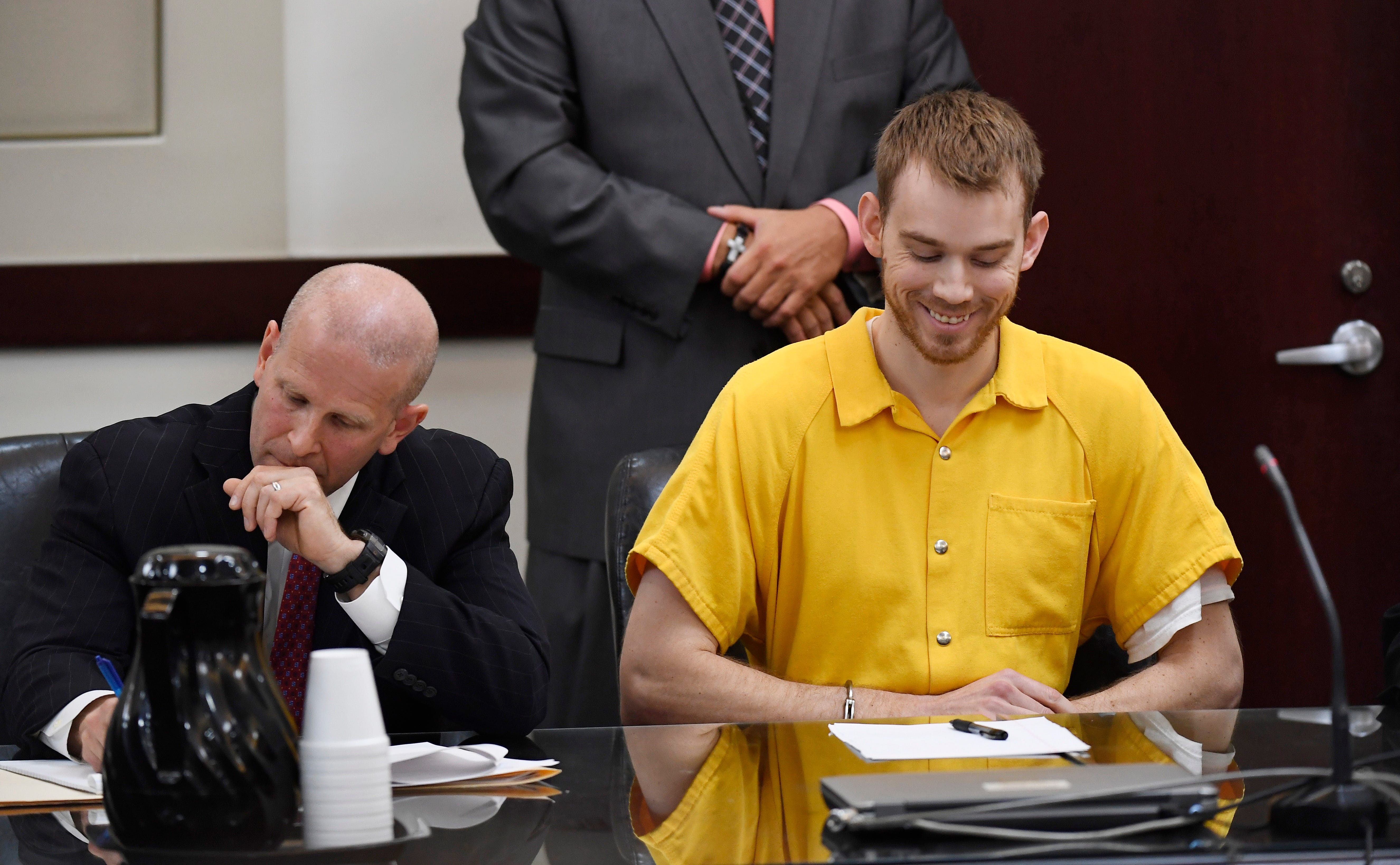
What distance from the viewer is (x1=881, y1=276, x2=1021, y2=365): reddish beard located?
5.32 feet

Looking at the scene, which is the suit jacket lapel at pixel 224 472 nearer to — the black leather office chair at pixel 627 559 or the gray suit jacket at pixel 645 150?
the black leather office chair at pixel 627 559

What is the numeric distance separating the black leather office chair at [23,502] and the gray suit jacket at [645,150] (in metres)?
0.78

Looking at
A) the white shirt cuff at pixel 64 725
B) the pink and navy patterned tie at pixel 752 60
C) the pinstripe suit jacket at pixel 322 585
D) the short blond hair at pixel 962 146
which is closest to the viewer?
the white shirt cuff at pixel 64 725

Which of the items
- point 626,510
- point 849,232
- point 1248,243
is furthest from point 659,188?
point 1248,243

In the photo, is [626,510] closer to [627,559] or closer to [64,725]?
[627,559]

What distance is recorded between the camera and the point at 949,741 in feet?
3.87

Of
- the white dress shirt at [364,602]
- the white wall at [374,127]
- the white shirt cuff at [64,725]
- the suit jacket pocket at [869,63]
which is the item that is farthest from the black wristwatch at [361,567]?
the white wall at [374,127]

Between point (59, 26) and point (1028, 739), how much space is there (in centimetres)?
238

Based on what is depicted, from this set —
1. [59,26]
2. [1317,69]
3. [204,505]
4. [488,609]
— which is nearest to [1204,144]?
[1317,69]

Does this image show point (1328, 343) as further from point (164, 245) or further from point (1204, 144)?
point (164, 245)

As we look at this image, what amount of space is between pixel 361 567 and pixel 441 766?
33 cm

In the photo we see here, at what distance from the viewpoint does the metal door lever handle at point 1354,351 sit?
246 centimetres

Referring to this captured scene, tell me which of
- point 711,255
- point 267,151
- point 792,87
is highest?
point 792,87

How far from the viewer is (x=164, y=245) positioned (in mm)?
2779
